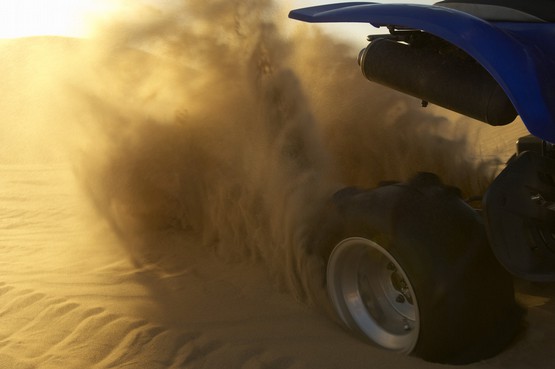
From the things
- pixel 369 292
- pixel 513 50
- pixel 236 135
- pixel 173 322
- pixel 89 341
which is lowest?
pixel 369 292

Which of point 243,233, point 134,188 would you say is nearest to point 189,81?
point 134,188

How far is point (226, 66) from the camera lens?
539cm

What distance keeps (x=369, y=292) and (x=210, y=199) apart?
2.00 metres

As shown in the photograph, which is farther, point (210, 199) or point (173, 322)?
point (210, 199)

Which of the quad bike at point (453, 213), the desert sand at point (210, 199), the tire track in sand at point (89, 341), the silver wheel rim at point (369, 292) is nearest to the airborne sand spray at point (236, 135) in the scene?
the desert sand at point (210, 199)

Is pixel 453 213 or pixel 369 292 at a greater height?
pixel 453 213

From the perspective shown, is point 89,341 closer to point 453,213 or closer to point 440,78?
point 453,213

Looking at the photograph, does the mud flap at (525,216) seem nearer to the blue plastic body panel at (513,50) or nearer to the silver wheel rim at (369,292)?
the blue plastic body panel at (513,50)

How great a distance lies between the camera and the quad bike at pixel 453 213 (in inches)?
112

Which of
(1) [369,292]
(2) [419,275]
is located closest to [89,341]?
(1) [369,292]

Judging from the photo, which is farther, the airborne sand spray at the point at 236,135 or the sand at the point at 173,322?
the airborne sand spray at the point at 236,135

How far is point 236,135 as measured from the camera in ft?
17.2

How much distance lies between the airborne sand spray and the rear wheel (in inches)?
25.2

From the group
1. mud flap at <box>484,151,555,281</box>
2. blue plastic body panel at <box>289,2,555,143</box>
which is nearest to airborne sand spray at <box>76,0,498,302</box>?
mud flap at <box>484,151,555,281</box>
